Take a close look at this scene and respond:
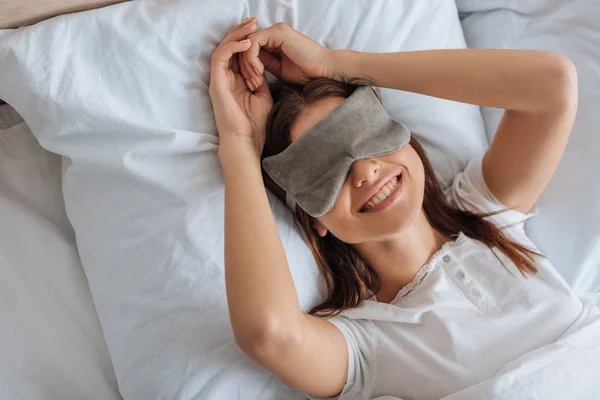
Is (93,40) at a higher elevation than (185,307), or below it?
higher

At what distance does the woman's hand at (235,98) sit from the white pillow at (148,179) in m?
0.04

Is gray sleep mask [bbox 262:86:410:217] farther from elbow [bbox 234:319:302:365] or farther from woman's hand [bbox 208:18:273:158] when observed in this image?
elbow [bbox 234:319:302:365]

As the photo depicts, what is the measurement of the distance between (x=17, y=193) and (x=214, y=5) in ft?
1.76

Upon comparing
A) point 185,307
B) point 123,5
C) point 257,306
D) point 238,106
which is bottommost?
point 185,307

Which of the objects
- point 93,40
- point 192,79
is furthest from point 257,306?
point 93,40

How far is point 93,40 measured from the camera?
1.00 meters

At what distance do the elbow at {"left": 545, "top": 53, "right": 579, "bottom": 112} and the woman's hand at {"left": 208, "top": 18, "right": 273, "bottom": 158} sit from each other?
0.50m

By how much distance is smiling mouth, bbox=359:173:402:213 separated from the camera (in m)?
0.98

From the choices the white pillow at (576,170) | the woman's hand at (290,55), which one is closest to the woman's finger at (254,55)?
the woman's hand at (290,55)

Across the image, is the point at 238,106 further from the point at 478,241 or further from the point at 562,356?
the point at 562,356

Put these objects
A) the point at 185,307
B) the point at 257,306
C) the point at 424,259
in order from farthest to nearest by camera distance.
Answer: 1. the point at 424,259
2. the point at 185,307
3. the point at 257,306

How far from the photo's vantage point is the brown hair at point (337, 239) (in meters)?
1.04

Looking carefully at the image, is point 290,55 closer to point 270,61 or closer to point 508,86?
point 270,61

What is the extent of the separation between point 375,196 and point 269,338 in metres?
0.30
